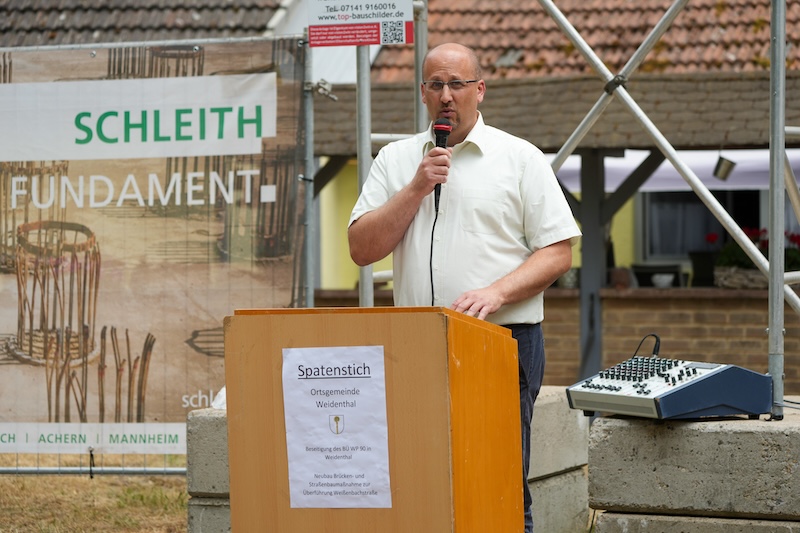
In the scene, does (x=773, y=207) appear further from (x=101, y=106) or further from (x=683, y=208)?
(x=683, y=208)

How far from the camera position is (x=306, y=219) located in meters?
6.17

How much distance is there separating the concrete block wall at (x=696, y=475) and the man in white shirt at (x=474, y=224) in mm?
441

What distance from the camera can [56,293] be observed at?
648 centimetres

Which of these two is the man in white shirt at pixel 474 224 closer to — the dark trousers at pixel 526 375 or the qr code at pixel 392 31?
the dark trousers at pixel 526 375

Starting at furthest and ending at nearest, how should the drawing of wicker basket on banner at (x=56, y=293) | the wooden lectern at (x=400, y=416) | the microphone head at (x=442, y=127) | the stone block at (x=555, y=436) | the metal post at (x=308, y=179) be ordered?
the drawing of wicker basket on banner at (x=56, y=293) → the metal post at (x=308, y=179) → the stone block at (x=555, y=436) → the microphone head at (x=442, y=127) → the wooden lectern at (x=400, y=416)

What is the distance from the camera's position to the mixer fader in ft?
13.1

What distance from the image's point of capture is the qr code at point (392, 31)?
5160 mm

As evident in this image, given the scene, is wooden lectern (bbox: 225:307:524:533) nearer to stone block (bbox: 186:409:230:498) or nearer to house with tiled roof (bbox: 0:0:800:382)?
stone block (bbox: 186:409:230:498)

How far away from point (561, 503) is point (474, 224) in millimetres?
2328

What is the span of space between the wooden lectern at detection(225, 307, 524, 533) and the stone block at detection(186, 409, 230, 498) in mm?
1788

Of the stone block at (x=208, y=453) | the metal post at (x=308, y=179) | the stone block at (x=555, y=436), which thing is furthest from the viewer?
the metal post at (x=308, y=179)

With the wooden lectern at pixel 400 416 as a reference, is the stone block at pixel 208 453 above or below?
below

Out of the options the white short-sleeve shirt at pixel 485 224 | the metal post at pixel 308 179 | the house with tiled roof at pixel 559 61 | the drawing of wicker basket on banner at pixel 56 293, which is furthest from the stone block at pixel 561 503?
the house with tiled roof at pixel 559 61

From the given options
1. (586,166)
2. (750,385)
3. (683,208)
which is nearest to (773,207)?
(750,385)
